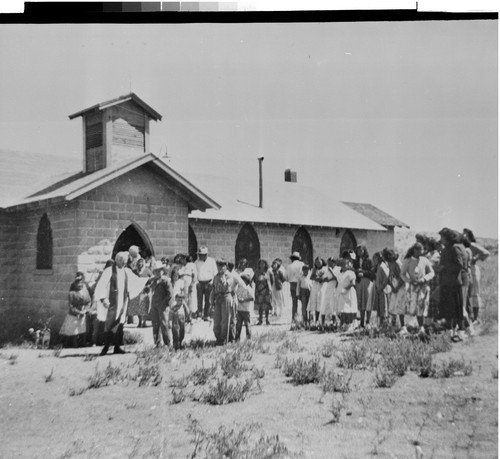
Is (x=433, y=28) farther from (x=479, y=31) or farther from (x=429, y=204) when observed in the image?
(x=429, y=204)

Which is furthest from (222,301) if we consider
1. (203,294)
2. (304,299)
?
(304,299)

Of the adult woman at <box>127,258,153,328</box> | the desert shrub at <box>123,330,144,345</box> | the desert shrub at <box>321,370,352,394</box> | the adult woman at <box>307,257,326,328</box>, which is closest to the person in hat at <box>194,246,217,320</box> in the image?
the adult woman at <box>127,258,153,328</box>

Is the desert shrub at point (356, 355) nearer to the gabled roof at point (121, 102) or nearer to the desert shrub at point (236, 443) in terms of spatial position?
the desert shrub at point (236, 443)

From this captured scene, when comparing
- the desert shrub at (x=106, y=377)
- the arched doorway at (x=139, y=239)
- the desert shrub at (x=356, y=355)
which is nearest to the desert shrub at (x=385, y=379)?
the desert shrub at (x=356, y=355)

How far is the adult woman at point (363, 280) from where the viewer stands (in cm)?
654

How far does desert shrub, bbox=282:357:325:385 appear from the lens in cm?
596

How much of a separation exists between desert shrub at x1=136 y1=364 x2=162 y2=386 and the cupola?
7.50ft

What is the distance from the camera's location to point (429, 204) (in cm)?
636

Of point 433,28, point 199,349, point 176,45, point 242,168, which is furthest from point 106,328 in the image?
point 433,28

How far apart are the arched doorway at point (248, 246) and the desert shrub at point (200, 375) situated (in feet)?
4.30

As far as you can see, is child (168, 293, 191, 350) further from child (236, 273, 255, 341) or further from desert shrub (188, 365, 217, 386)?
child (236, 273, 255, 341)

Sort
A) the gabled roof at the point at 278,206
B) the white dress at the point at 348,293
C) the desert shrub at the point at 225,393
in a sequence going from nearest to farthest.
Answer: the desert shrub at the point at 225,393, the gabled roof at the point at 278,206, the white dress at the point at 348,293

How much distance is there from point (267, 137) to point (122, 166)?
165cm

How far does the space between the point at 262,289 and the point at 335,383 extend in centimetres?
137
